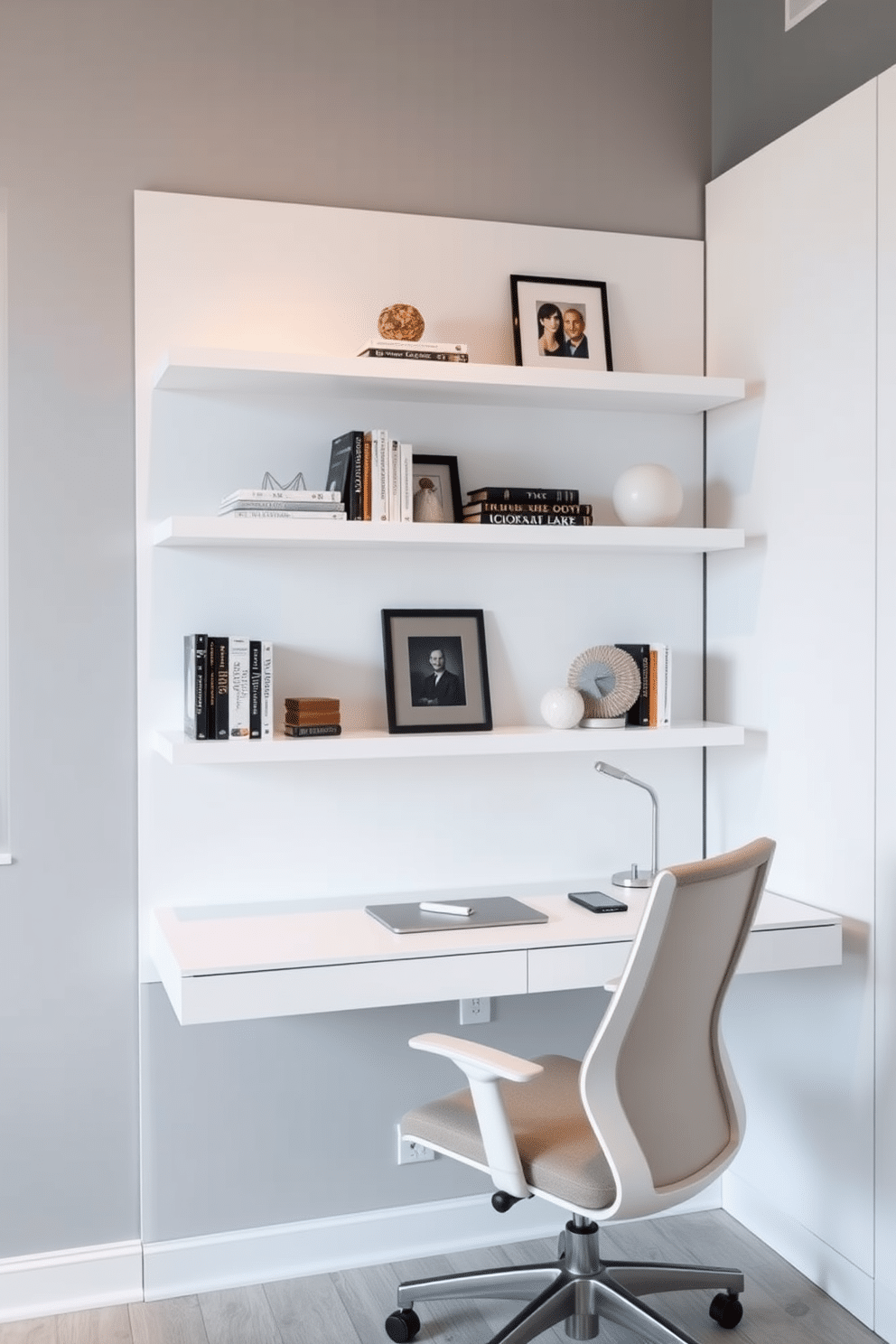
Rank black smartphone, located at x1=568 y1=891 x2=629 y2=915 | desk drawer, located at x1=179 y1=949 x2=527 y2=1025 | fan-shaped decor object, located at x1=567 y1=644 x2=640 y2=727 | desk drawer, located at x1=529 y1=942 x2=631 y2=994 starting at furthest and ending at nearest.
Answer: fan-shaped decor object, located at x1=567 y1=644 x2=640 y2=727 → black smartphone, located at x1=568 y1=891 x2=629 y2=915 → desk drawer, located at x1=529 y1=942 x2=631 y2=994 → desk drawer, located at x1=179 y1=949 x2=527 y2=1025

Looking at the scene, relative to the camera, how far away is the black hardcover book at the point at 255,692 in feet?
8.50

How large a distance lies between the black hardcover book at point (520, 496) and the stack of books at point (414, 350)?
0.28 meters

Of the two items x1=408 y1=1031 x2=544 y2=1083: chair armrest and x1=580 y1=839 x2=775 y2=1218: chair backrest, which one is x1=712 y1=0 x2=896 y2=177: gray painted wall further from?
x1=408 y1=1031 x2=544 y2=1083: chair armrest

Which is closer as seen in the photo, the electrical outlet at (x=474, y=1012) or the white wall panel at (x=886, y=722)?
the white wall panel at (x=886, y=722)

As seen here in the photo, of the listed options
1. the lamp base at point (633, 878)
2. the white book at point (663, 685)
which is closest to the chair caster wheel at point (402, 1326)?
the lamp base at point (633, 878)

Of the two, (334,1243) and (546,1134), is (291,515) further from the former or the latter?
(334,1243)

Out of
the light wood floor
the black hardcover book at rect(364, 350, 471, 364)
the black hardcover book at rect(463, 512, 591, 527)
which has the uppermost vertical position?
the black hardcover book at rect(364, 350, 471, 364)

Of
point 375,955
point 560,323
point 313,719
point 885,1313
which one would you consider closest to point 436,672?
point 313,719

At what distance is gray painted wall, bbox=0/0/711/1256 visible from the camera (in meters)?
2.61

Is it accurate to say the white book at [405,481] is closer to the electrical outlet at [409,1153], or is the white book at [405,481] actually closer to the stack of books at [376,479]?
the stack of books at [376,479]

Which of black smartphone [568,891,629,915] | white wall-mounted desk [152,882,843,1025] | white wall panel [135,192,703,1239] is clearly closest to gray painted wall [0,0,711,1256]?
white wall panel [135,192,703,1239]

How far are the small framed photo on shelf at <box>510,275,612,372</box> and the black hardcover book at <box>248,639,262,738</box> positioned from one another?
93cm

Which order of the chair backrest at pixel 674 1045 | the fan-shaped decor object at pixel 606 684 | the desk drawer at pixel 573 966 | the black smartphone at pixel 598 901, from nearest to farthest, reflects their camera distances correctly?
the chair backrest at pixel 674 1045 → the desk drawer at pixel 573 966 → the black smartphone at pixel 598 901 → the fan-shaped decor object at pixel 606 684

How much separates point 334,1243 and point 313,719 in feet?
3.87
